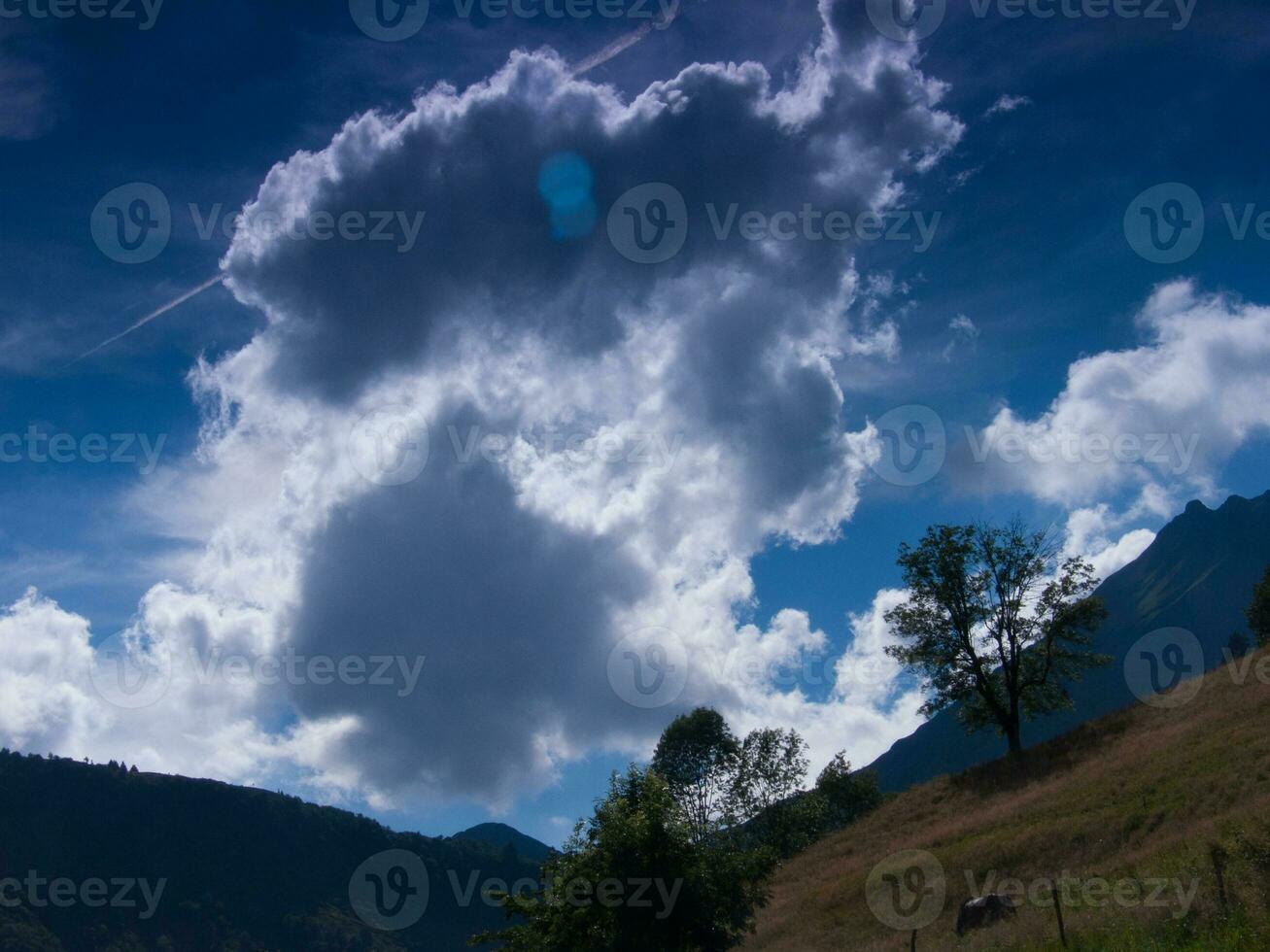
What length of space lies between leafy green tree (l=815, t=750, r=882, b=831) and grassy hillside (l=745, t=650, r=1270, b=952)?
51347mm

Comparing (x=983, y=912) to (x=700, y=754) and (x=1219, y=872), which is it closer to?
(x=1219, y=872)

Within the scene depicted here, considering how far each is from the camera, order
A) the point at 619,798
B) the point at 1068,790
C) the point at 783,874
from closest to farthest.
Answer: the point at 619,798 → the point at 1068,790 → the point at 783,874

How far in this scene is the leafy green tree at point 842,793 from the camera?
95.2 m

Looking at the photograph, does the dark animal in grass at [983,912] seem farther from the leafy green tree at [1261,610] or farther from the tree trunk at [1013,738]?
the leafy green tree at [1261,610]

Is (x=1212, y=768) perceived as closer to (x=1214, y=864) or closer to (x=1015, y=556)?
(x=1214, y=864)

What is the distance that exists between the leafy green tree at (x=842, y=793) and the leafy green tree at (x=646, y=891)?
238 ft

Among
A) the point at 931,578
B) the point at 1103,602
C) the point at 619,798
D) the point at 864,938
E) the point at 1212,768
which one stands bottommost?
the point at 864,938

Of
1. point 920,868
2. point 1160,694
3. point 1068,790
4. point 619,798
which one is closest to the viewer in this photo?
point 619,798

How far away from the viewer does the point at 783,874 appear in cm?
4231

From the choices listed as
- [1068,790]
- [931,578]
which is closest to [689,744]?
[931,578]

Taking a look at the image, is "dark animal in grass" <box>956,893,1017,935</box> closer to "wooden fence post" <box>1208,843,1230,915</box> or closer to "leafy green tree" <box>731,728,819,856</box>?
"wooden fence post" <box>1208,843,1230,915</box>

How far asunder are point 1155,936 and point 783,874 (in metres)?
25.9

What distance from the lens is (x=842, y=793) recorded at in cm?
9669

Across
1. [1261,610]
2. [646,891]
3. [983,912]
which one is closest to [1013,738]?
[983,912]
